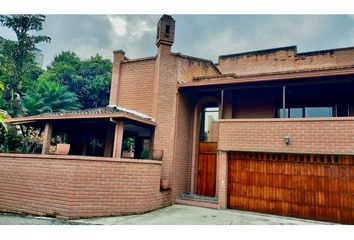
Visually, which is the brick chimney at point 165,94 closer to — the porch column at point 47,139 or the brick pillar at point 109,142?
the brick pillar at point 109,142

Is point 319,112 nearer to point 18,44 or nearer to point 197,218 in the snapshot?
point 197,218

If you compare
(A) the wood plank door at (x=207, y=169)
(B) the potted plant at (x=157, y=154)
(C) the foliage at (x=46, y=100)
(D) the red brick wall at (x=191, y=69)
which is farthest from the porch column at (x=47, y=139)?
(C) the foliage at (x=46, y=100)

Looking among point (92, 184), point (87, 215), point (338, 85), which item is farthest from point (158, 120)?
point (338, 85)

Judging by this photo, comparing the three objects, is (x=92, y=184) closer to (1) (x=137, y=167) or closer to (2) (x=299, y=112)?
(1) (x=137, y=167)

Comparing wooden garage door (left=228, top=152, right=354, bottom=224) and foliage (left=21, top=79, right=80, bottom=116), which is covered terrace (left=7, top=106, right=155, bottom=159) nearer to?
wooden garage door (left=228, top=152, right=354, bottom=224)

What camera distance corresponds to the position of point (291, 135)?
31.5 feet

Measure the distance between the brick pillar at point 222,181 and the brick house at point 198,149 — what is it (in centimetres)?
4

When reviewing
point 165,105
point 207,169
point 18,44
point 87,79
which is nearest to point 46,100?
point 18,44

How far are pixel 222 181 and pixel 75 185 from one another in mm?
5657

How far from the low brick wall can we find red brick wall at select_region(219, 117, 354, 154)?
3484mm

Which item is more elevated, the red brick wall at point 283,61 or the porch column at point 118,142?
the red brick wall at point 283,61

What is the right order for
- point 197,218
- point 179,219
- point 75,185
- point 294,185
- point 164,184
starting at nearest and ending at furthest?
point 75,185, point 179,219, point 197,218, point 294,185, point 164,184

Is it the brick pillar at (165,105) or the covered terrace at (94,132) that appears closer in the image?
the covered terrace at (94,132)

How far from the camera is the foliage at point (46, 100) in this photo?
794 inches
